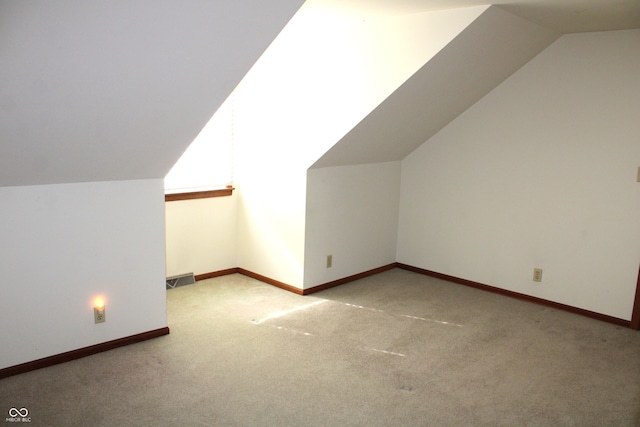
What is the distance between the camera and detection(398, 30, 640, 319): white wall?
3.92 meters

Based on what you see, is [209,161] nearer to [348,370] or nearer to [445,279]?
[348,370]

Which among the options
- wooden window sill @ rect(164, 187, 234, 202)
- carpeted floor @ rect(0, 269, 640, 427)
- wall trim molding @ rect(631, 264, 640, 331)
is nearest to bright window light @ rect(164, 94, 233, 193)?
wooden window sill @ rect(164, 187, 234, 202)

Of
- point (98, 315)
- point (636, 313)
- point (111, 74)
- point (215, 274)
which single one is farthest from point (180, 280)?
point (636, 313)

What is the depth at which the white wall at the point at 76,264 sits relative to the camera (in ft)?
9.54

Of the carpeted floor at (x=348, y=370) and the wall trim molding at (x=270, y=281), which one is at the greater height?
the wall trim molding at (x=270, y=281)

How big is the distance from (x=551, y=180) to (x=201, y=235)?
2877 millimetres

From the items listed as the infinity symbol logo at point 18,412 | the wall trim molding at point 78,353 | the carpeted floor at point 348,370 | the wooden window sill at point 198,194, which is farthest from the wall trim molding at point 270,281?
the infinity symbol logo at point 18,412

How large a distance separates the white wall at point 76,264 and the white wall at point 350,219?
1.34 metres

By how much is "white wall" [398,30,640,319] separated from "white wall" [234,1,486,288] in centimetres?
134

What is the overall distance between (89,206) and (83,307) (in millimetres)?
596

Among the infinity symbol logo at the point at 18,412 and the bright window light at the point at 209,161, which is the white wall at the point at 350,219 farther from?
the infinity symbol logo at the point at 18,412

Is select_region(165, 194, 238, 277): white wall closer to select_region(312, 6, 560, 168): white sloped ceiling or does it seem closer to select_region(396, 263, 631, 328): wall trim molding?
select_region(312, 6, 560, 168): white sloped ceiling

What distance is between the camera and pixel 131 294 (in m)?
3.38

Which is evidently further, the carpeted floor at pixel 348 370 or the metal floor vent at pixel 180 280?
the metal floor vent at pixel 180 280
